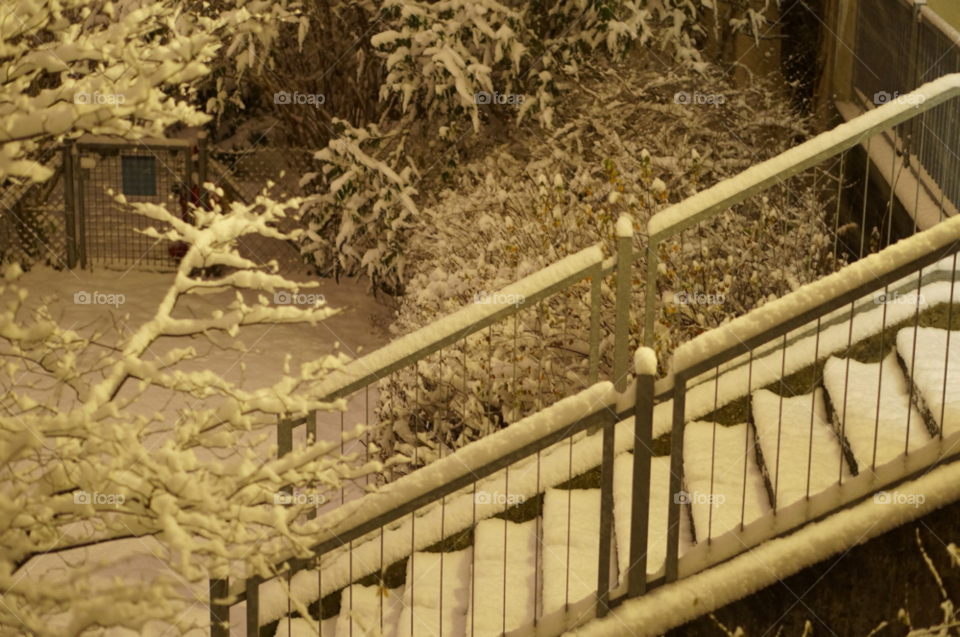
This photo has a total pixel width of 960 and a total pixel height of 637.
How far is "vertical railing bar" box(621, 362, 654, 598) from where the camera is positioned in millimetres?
4500

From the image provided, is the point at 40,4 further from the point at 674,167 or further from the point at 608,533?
the point at 674,167

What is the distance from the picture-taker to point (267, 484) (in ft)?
13.2

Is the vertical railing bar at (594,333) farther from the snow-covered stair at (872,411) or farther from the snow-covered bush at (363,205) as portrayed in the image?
the snow-covered bush at (363,205)

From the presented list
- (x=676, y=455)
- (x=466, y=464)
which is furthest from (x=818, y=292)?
(x=466, y=464)

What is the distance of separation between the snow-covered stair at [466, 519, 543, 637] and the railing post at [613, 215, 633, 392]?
81 cm

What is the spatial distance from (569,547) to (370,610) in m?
0.93

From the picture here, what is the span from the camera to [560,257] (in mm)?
7910

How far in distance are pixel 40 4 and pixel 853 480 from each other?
3.19 meters

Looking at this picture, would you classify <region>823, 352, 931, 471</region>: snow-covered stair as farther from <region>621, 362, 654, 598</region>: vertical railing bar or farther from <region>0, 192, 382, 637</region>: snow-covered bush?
<region>0, 192, 382, 637</region>: snow-covered bush

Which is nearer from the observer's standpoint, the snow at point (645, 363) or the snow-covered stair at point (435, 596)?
the snow at point (645, 363)

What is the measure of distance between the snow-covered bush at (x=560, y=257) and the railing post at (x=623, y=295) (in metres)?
0.90

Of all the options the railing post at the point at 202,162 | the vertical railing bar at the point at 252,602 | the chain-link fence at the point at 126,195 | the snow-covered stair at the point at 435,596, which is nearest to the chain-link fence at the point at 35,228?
the chain-link fence at the point at 126,195

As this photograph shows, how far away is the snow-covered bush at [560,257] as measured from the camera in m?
7.38

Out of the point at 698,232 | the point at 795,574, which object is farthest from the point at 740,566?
the point at 698,232
